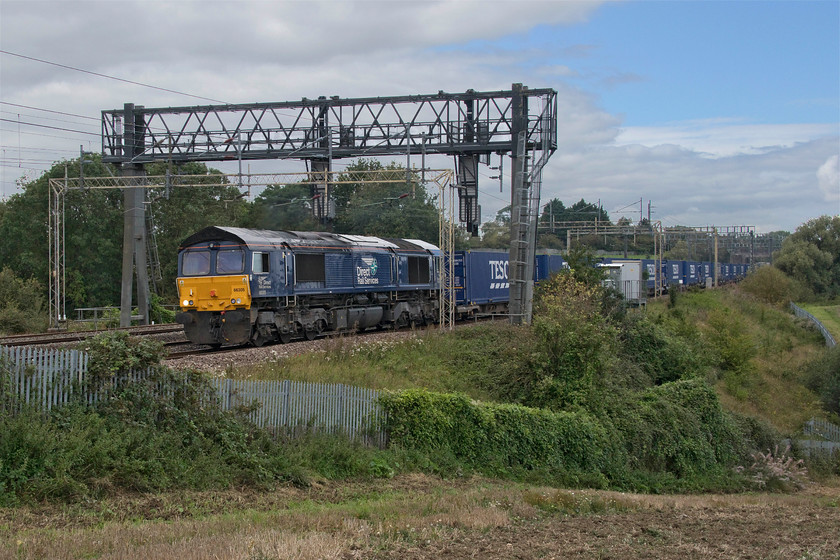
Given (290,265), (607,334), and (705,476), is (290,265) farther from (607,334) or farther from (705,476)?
(705,476)

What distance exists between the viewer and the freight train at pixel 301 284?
22922 millimetres

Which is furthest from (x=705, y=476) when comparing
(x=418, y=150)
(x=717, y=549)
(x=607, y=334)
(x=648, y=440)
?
(x=418, y=150)

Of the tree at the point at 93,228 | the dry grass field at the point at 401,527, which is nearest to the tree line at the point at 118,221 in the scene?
the tree at the point at 93,228

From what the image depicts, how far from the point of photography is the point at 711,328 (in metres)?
41.6

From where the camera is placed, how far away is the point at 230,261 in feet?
75.9

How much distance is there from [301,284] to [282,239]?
1605 millimetres

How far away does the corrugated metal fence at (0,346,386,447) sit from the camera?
11.4 metres

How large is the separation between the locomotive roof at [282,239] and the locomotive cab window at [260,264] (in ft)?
0.92

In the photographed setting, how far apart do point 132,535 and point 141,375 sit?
14.3ft

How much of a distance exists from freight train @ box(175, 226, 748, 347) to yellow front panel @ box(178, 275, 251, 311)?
0.10ft

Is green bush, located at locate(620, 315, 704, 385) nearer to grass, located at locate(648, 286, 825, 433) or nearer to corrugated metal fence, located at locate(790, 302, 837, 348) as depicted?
grass, located at locate(648, 286, 825, 433)

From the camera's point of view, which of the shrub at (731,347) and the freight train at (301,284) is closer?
the freight train at (301,284)

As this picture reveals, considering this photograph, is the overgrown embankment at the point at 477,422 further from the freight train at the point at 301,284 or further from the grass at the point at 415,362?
the freight train at the point at 301,284

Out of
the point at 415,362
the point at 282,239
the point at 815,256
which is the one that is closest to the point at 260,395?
the point at 415,362
